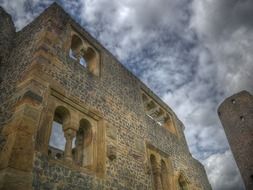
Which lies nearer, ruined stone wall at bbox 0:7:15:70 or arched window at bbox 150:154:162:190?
ruined stone wall at bbox 0:7:15:70

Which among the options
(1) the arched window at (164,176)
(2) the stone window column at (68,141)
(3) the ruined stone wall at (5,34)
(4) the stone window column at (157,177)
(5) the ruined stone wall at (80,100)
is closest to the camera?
(5) the ruined stone wall at (80,100)

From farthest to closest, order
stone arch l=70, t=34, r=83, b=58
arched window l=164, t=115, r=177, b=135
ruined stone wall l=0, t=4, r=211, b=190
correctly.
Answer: arched window l=164, t=115, r=177, b=135, stone arch l=70, t=34, r=83, b=58, ruined stone wall l=0, t=4, r=211, b=190

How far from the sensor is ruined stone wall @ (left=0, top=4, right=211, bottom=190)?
5.10 m

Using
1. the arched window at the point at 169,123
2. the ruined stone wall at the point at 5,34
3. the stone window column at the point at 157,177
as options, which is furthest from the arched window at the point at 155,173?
the ruined stone wall at the point at 5,34

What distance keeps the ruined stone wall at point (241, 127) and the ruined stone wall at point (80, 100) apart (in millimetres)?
10260

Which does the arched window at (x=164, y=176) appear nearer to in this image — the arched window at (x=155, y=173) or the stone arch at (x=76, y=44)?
the arched window at (x=155, y=173)

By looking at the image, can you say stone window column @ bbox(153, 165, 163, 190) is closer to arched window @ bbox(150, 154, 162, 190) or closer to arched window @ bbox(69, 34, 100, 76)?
arched window @ bbox(150, 154, 162, 190)

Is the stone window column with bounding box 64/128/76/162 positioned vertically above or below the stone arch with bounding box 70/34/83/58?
below

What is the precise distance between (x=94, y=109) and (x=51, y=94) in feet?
5.22

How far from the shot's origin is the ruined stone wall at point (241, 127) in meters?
17.6

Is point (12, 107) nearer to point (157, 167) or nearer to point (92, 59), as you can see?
point (92, 59)

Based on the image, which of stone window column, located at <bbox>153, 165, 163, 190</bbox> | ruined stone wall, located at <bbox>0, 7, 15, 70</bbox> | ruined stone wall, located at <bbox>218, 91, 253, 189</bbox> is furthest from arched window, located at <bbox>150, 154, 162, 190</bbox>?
ruined stone wall, located at <bbox>218, 91, 253, 189</bbox>

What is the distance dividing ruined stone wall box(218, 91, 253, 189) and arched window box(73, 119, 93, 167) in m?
15.7

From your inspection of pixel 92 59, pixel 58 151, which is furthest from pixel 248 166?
pixel 92 59
